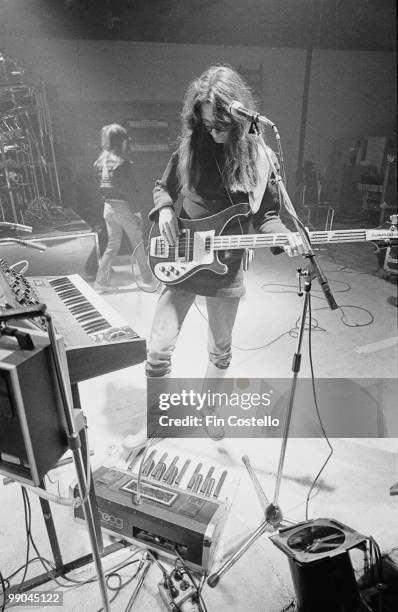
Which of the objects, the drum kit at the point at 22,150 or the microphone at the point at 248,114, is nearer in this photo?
the microphone at the point at 248,114

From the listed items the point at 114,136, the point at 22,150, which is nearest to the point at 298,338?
the point at 22,150

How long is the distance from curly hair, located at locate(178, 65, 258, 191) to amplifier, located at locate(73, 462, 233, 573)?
137 cm

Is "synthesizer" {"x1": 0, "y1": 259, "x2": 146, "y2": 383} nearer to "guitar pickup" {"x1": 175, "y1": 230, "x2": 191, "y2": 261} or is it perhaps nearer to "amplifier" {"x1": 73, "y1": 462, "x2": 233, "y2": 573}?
"guitar pickup" {"x1": 175, "y1": 230, "x2": 191, "y2": 261}

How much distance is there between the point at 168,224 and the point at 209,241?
21 centimetres

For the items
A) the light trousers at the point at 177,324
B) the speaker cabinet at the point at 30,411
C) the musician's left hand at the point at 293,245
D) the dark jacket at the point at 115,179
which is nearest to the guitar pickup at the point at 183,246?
the light trousers at the point at 177,324

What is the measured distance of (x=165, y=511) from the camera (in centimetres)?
159

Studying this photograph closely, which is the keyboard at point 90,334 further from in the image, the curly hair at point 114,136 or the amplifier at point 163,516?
the curly hair at point 114,136

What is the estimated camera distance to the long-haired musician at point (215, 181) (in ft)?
5.66

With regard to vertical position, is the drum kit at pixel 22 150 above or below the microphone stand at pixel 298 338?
above

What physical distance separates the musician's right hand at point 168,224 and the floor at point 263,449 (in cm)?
46

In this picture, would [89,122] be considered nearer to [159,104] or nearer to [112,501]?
[159,104]

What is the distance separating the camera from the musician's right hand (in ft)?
6.19

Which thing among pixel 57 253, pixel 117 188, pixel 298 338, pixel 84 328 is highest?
pixel 117 188

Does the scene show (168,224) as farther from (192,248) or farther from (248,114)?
(248,114)
